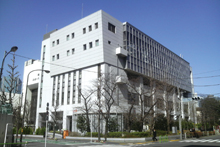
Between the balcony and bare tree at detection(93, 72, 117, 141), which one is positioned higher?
the balcony

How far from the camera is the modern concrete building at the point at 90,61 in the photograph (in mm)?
43438

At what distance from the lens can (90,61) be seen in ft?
146

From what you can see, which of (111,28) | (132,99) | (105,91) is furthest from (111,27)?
(132,99)

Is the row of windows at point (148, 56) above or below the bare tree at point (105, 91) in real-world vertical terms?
above

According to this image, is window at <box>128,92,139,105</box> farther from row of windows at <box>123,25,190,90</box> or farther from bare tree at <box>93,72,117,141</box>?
row of windows at <box>123,25,190,90</box>

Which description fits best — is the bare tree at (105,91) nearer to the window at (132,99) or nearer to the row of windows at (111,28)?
the window at (132,99)

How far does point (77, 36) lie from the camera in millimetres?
48500

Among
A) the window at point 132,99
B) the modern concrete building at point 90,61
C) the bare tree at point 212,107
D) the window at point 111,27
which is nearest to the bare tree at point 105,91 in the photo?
the modern concrete building at point 90,61

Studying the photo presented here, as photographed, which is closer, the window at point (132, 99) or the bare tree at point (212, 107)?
the window at point (132, 99)

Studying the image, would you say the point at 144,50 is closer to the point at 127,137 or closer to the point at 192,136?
the point at 192,136

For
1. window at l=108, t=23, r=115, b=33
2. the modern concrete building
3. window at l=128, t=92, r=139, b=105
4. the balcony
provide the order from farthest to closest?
window at l=108, t=23, r=115, b=33, the balcony, the modern concrete building, window at l=128, t=92, r=139, b=105

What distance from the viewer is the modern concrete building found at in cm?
4344

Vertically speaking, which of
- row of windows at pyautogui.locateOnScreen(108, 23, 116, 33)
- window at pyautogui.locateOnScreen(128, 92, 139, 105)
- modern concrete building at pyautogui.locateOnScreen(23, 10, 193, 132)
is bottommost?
window at pyautogui.locateOnScreen(128, 92, 139, 105)

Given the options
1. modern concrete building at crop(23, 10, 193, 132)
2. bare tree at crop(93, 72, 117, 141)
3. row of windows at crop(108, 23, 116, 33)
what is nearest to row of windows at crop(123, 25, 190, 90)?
modern concrete building at crop(23, 10, 193, 132)
